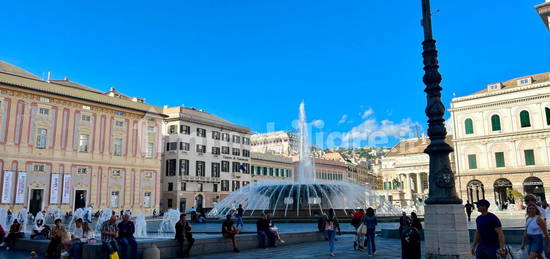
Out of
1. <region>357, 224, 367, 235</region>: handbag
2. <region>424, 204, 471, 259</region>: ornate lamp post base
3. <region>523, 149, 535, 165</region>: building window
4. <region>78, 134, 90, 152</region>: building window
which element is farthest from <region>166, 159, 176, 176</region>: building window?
<region>424, 204, 471, 259</region>: ornate lamp post base

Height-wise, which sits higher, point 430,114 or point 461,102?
point 461,102

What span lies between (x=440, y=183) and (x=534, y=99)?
155 feet

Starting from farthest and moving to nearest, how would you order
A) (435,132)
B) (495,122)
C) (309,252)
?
1. (495,122)
2. (309,252)
3. (435,132)

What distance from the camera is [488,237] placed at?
241 inches

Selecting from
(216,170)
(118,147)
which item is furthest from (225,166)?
(118,147)

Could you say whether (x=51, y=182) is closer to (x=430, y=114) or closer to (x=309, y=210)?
(x=309, y=210)

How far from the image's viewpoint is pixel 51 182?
122 feet

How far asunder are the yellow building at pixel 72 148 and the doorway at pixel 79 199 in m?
0.09

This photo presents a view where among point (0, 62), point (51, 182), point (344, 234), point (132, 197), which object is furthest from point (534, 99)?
point (0, 62)

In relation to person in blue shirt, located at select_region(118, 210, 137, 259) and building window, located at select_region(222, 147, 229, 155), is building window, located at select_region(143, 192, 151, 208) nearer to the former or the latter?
building window, located at select_region(222, 147, 229, 155)

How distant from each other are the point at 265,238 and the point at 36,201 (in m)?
30.3

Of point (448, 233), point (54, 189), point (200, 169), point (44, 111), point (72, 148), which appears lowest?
point (448, 233)

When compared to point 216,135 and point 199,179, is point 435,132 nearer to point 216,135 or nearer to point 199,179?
point 199,179

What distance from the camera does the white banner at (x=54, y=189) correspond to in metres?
36.8
